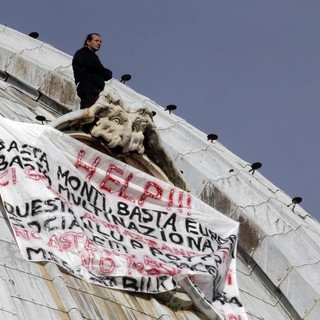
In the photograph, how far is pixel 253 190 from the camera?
3247 centimetres

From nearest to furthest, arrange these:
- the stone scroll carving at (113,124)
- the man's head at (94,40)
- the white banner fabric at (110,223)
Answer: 1. the white banner fabric at (110,223)
2. the stone scroll carving at (113,124)
3. the man's head at (94,40)

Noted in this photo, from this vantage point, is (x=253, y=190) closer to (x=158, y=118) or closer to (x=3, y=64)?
(x=158, y=118)

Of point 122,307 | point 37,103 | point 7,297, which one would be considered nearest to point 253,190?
point 37,103

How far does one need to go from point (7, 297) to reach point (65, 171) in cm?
418

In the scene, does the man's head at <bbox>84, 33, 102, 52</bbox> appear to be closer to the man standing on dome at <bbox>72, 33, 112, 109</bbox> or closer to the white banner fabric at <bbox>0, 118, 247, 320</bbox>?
the man standing on dome at <bbox>72, 33, 112, 109</bbox>

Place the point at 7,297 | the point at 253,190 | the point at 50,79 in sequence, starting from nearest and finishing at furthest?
the point at 7,297, the point at 253,190, the point at 50,79

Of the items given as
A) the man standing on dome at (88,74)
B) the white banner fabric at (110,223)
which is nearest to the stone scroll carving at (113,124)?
the white banner fabric at (110,223)

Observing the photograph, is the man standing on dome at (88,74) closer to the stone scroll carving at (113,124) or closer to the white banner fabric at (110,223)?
the stone scroll carving at (113,124)

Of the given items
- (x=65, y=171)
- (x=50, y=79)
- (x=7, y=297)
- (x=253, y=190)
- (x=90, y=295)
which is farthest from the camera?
(x=50, y=79)

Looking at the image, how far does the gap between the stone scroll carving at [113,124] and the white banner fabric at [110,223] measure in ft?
0.84

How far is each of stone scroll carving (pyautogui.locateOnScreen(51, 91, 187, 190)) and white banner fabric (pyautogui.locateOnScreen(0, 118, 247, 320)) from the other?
257 millimetres

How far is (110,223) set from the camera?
27781 mm

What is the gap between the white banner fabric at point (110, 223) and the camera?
2658 centimetres

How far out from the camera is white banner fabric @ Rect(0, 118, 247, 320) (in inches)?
1046
